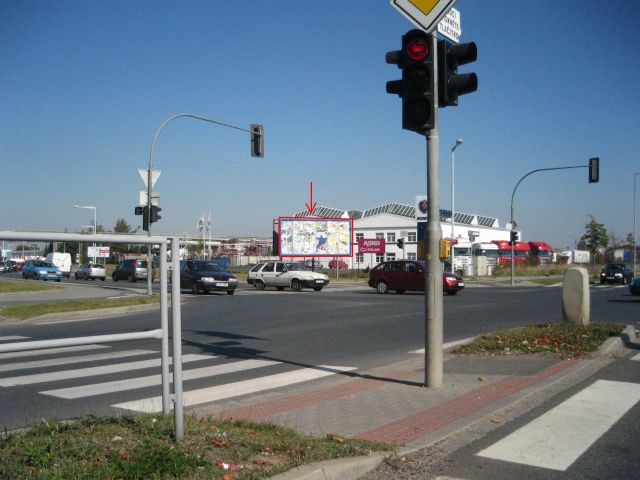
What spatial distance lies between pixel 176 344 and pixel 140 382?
3494 millimetres

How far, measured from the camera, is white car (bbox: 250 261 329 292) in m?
32.7

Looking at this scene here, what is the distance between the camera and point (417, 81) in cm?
723

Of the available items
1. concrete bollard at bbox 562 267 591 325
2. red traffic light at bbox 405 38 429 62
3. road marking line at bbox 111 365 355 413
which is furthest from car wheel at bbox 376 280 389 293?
red traffic light at bbox 405 38 429 62

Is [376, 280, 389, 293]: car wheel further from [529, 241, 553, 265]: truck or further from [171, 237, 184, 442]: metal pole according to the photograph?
[529, 241, 553, 265]: truck

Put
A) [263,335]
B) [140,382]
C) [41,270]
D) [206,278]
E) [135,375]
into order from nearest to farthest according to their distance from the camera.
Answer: [41,270] → [140,382] → [135,375] → [263,335] → [206,278]

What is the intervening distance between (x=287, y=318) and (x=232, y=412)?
10597 mm

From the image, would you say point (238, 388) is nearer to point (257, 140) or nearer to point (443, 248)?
point (443, 248)

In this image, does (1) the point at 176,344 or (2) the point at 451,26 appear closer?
(1) the point at 176,344

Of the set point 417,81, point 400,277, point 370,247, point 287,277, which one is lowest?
point 287,277

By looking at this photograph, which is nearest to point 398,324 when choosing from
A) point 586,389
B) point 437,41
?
point 586,389

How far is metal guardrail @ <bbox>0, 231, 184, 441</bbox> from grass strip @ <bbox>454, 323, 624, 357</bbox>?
6.37 m

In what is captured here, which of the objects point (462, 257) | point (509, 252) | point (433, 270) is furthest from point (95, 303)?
point (509, 252)

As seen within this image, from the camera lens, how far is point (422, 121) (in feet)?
23.7

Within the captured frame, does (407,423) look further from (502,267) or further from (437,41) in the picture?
(502,267)
